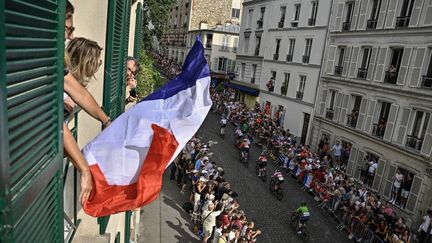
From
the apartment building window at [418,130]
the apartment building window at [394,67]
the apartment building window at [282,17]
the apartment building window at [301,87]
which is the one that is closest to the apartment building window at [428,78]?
the apartment building window at [418,130]

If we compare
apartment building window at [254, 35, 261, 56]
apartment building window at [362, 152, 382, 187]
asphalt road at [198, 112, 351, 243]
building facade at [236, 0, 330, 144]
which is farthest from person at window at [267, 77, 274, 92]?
apartment building window at [362, 152, 382, 187]

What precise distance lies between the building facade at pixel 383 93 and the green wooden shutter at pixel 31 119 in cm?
1713

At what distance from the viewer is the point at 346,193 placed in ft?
52.3

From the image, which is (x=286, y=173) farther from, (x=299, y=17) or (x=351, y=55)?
(x=299, y=17)

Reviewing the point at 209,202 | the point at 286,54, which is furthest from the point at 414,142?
the point at 286,54

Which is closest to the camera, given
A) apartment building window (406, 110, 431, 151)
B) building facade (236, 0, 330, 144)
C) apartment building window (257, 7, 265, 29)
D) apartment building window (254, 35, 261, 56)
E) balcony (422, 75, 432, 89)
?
balcony (422, 75, 432, 89)

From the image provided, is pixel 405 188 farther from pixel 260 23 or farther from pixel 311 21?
pixel 260 23

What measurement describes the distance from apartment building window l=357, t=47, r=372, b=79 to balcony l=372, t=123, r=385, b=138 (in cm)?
306

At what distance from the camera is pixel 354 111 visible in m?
22.0

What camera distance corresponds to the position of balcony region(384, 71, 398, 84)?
19.0 meters

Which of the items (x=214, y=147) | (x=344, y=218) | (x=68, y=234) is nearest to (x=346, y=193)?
(x=344, y=218)

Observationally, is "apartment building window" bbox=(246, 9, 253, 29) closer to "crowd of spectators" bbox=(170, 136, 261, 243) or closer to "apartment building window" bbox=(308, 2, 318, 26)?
"apartment building window" bbox=(308, 2, 318, 26)

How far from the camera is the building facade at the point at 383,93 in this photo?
16.8 m

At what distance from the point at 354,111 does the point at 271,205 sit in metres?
8.89
